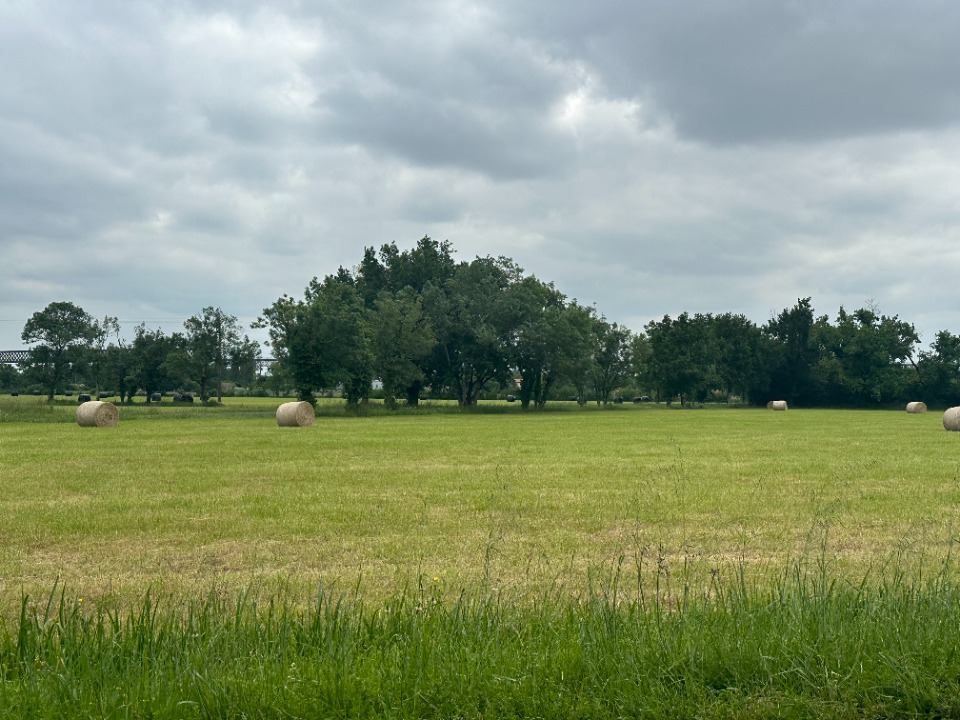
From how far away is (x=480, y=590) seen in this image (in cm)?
677

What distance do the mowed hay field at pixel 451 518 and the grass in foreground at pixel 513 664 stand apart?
0.66 meters

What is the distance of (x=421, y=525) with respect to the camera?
1103 centimetres

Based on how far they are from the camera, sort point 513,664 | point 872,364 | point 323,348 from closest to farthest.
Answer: point 513,664 < point 323,348 < point 872,364

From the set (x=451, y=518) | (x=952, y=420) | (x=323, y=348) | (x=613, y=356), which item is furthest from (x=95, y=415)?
(x=613, y=356)

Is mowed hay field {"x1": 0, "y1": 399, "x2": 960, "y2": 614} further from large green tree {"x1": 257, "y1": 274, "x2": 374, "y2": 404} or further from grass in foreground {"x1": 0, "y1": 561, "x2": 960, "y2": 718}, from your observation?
large green tree {"x1": 257, "y1": 274, "x2": 374, "y2": 404}

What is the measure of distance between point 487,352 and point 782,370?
4325 cm

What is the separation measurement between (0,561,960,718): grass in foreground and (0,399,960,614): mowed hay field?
25.8 inches

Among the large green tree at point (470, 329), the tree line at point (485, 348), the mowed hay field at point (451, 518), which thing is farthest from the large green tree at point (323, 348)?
the mowed hay field at point (451, 518)

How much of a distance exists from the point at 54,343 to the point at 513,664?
402 ft

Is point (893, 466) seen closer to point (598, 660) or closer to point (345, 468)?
point (345, 468)

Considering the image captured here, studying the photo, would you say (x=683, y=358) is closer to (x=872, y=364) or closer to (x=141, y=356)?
(x=872, y=364)

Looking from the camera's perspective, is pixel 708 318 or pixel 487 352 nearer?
pixel 487 352

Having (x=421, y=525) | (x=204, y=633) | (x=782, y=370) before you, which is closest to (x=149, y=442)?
(x=421, y=525)

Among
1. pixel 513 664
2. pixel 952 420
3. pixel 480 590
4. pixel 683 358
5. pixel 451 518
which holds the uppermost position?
pixel 683 358
